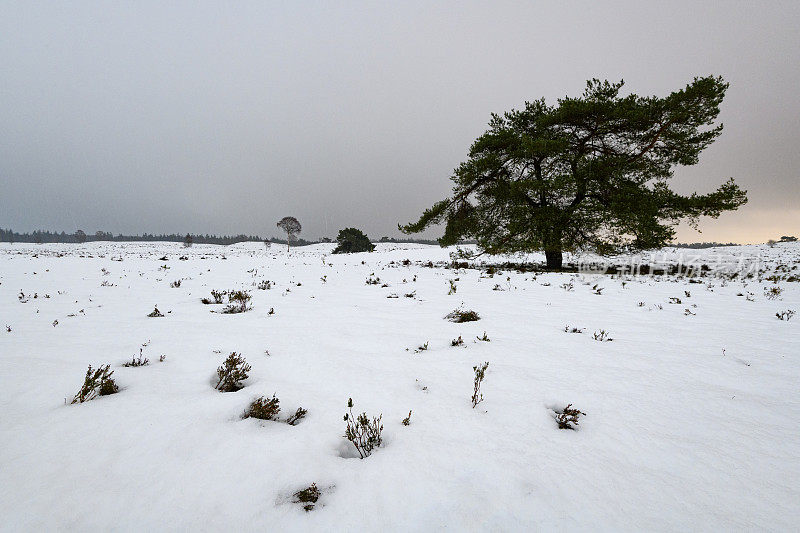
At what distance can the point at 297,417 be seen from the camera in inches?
89.0

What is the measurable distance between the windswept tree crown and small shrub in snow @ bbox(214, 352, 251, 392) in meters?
11.5

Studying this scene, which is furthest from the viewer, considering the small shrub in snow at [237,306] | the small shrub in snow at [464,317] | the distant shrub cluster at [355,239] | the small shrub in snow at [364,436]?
the distant shrub cluster at [355,239]

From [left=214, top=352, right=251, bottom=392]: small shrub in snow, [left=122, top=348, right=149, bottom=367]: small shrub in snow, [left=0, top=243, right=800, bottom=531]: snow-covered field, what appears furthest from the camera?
[left=122, top=348, right=149, bottom=367]: small shrub in snow

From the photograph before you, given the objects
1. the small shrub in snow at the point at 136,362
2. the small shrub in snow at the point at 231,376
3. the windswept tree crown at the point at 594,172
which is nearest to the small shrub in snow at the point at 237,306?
the small shrub in snow at the point at 136,362

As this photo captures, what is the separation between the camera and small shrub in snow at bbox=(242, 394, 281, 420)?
2.25 m

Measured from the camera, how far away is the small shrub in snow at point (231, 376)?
2.71m

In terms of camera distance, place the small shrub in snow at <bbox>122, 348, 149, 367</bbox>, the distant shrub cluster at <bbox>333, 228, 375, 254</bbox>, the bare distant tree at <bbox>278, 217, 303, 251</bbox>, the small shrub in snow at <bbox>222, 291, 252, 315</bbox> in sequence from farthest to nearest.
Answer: the bare distant tree at <bbox>278, 217, 303, 251</bbox>
the distant shrub cluster at <bbox>333, 228, 375, 254</bbox>
the small shrub in snow at <bbox>222, 291, 252, 315</bbox>
the small shrub in snow at <bbox>122, 348, 149, 367</bbox>

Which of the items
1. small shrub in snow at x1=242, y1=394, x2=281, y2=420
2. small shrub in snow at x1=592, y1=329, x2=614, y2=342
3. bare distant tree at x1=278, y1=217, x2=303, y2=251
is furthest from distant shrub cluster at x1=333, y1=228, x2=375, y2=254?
small shrub in snow at x1=242, y1=394, x2=281, y2=420

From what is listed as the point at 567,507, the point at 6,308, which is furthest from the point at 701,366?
the point at 6,308

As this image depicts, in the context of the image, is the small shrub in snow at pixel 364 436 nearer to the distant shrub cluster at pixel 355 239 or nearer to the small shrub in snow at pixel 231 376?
the small shrub in snow at pixel 231 376

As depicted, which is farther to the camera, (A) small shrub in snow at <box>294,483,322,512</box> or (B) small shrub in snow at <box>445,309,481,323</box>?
(B) small shrub in snow at <box>445,309,481,323</box>

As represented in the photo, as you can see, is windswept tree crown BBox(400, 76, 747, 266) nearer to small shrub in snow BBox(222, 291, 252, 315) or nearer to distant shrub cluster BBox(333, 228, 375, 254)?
small shrub in snow BBox(222, 291, 252, 315)

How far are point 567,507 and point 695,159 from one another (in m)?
16.0

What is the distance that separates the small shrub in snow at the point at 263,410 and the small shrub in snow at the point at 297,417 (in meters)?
0.12
